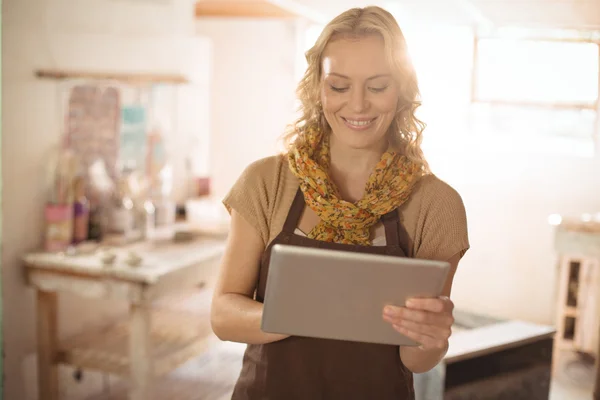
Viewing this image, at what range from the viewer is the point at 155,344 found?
9.11 ft

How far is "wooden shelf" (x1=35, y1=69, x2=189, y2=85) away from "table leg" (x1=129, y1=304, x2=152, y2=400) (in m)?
0.98

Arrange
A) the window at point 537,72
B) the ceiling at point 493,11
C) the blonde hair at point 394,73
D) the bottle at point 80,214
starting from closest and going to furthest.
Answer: the blonde hair at point 394,73
the bottle at point 80,214
the ceiling at point 493,11
the window at point 537,72

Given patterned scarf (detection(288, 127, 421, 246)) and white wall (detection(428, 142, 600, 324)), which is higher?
patterned scarf (detection(288, 127, 421, 246))

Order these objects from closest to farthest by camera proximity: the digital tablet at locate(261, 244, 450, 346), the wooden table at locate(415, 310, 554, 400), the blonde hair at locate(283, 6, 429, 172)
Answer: the digital tablet at locate(261, 244, 450, 346) → the blonde hair at locate(283, 6, 429, 172) → the wooden table at locate(415, 310, 554, 400)

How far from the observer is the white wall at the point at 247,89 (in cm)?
471

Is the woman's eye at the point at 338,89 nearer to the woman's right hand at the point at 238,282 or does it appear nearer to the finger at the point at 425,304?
the woman's right hand at the point at 238,282

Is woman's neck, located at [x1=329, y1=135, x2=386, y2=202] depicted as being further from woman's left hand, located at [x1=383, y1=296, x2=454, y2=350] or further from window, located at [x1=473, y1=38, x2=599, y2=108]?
window, located at [x1=473, y1=38, x2=599, y2=108]

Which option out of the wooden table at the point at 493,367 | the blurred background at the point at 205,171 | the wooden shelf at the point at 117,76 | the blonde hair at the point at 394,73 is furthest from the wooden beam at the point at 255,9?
the blonde hair at the point at 394,73

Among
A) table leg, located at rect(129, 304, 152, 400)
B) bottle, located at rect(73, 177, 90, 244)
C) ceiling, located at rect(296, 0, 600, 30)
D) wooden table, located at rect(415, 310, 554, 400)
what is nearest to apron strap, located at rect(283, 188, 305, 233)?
wooden table, located at rect(415, 310, 554, 400)

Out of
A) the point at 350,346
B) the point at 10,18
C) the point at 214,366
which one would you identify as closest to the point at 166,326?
the point at 214,366

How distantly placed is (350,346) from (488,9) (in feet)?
11.1

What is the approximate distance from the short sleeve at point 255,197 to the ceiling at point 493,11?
2448 millimetres

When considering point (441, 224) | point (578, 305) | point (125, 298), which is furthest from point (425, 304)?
point (578, 305)

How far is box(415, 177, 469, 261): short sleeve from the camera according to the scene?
48.3 inches
